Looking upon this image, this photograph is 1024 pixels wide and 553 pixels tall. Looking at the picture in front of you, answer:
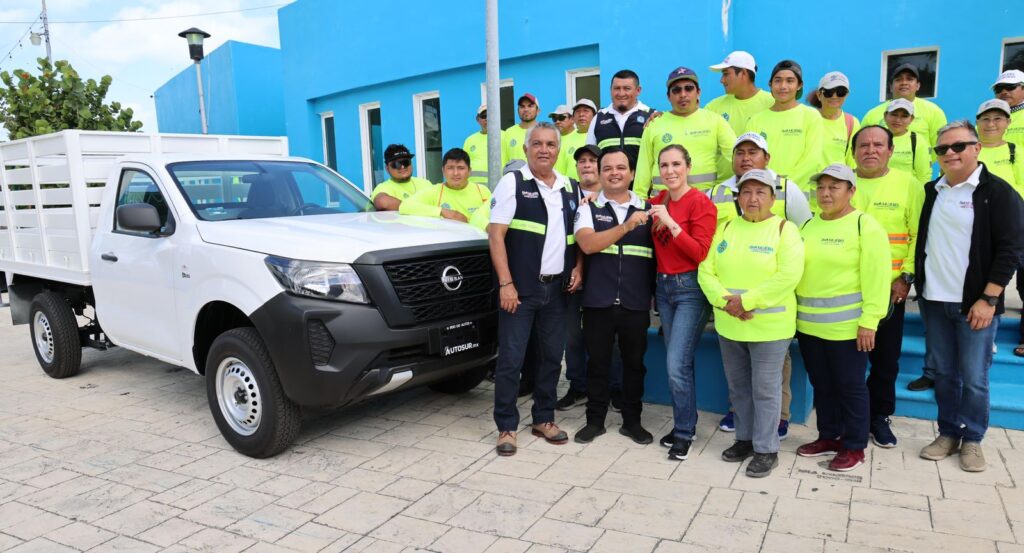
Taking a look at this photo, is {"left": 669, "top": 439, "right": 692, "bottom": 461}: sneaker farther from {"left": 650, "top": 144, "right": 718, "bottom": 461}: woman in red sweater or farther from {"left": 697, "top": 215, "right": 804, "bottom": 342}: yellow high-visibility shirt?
{"left": 697, "top": 215, "right": 804, "bottom": 342}: yellow high-visibility shirt

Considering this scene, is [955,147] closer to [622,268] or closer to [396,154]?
[622,268]

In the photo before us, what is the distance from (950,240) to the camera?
369 centimetres

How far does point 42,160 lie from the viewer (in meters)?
6.27

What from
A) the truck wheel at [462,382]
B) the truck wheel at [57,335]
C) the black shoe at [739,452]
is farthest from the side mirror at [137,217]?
the black shoe at [739,452]

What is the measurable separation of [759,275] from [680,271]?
A: 478mm

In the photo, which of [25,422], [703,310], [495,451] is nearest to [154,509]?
[495,451]

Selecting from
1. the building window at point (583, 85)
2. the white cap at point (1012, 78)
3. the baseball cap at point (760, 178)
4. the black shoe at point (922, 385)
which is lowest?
the black shoe at point (922, 385)

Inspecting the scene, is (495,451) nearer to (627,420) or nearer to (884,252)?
(627,420)

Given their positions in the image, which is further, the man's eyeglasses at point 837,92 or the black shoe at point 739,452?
the man's eyeglasses at point 837,92

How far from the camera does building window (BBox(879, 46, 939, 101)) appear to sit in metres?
6.96

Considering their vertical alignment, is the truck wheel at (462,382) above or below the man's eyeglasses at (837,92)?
below

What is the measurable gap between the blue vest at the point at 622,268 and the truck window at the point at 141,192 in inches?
114

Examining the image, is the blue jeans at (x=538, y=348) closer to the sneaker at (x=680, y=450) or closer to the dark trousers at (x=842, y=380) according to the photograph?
the sneaker at (x=680, y=450)

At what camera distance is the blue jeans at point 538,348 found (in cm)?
413
